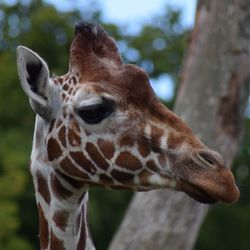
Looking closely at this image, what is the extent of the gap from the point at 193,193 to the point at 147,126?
0.37 meters

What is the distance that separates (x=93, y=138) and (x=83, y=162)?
12cm

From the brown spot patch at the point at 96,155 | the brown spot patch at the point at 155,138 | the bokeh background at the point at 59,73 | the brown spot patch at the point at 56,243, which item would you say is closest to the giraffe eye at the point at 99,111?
the brown spot patch at the point at 96,155

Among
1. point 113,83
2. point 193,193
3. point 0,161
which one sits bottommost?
point 0,161

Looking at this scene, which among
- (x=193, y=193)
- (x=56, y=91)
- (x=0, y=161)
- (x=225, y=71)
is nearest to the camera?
(x=193, y=193)

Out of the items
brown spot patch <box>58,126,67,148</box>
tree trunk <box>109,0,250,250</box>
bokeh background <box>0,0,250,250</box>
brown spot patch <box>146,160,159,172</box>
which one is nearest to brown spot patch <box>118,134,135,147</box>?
brown spot patch <box>146,160,159,172</box>

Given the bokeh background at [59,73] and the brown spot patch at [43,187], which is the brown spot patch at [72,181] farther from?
the bokeh background at [59,73]

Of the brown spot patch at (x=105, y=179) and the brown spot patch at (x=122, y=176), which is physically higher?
the brown spot patch at (x=122, y=176)

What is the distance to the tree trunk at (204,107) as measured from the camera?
24.8 feet

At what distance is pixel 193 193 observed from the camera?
13.7 feet

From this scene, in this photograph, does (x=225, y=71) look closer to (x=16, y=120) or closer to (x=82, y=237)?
(x=82, y=237)

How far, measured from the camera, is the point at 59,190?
4.52 metres

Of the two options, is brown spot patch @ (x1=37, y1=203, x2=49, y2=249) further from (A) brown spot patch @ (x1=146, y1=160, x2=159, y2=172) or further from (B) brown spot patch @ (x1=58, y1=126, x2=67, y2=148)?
(A) brown spot patch @ (x1=146, y1=160, x2=159, y2=172)

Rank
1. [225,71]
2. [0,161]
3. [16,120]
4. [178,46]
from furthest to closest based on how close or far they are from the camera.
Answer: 1. [178,46]
2. [16,120]
3. [0,161]
4. [225,71]

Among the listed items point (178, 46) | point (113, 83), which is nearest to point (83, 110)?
point (113, 83)
